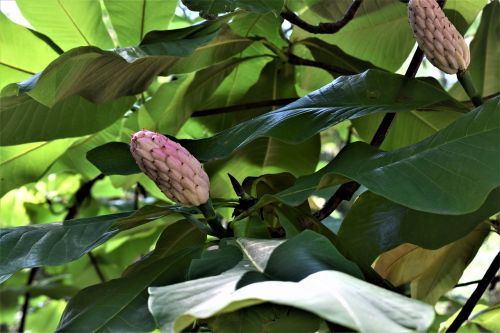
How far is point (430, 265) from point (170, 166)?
38cm

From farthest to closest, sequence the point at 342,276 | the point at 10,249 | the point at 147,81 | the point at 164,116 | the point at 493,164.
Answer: the point at 164,116 → the point at 147,81 → the point at 10,249 → the point at 493,164 → the point at 342,276

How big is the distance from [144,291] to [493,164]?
300 mm

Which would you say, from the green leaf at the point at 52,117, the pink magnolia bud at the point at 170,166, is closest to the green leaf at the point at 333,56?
the green leaf at the point at 52,117

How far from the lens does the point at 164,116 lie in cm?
99

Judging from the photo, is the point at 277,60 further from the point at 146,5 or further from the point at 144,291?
the point at 144,291

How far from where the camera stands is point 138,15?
39.3 inches

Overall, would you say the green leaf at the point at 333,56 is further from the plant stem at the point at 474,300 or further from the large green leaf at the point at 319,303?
the large green leaf at the point at 319,303

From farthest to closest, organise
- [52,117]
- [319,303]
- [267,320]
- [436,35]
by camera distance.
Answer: [52,117] → [436,35] → [267,320] → [319,303]

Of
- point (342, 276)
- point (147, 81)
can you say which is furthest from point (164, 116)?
point (342, 276)

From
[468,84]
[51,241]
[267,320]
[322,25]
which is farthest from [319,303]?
[322,25]

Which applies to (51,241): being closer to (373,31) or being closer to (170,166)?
(170,166)

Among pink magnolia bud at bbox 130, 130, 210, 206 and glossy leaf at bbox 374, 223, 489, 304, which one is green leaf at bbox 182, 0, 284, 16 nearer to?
pink magnolia bud at bbox 130, 130, 210, 206

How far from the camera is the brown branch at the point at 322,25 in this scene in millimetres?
885

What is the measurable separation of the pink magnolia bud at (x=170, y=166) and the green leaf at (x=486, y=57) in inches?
20.3
